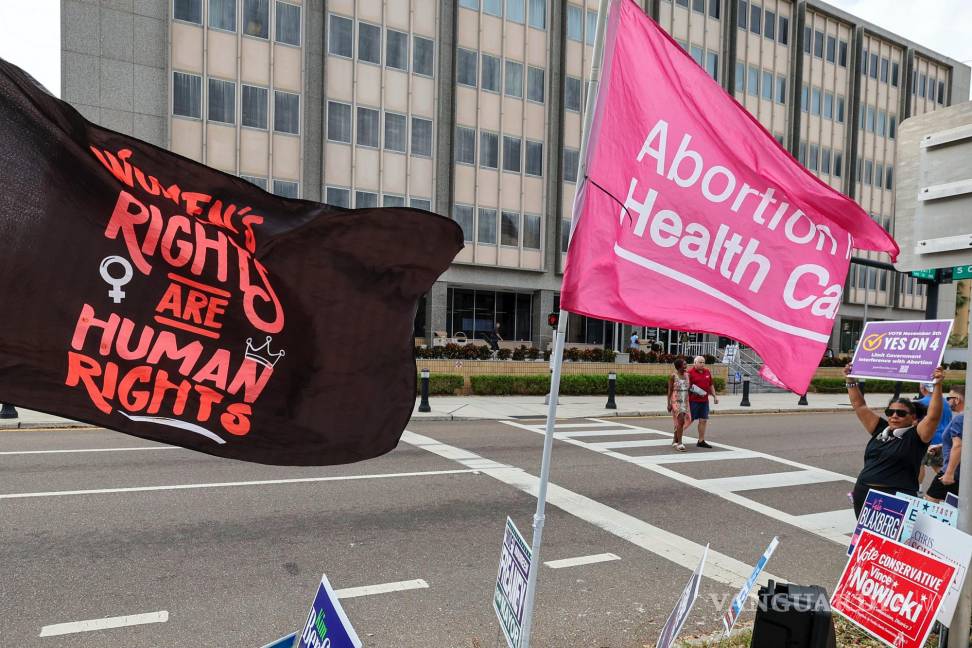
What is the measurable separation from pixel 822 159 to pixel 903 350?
143ft

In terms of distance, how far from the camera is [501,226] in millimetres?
31672

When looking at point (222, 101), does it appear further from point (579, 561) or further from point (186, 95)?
point (579, 561)

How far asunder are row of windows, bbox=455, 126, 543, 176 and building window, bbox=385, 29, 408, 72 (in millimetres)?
3709

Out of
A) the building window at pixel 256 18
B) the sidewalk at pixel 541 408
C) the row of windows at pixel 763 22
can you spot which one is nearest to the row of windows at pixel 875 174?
the row of windows at pixel 763 22

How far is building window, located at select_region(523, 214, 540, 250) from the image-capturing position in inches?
1272

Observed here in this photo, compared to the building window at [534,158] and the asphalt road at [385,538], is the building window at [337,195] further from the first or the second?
the asphalt road at [385,538]

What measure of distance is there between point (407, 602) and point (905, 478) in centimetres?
443

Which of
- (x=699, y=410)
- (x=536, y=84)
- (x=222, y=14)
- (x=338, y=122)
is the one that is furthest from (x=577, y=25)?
(x=699, y=410)

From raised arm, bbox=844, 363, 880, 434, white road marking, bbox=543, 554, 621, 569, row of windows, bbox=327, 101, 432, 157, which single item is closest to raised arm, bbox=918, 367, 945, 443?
raised arm, bbox=844, 363, 880, 434

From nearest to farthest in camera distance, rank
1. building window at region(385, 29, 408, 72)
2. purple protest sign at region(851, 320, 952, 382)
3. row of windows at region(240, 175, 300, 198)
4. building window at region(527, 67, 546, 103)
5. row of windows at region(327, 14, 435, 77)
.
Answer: purple protest sign at region(851, 320, 952, 382) → row of windows at region(240, 175, 300, 198) → row of windows at region(327, 14, 435, 77) → building window at region(385, 29, 408, 72) → building window at region(527, 67, 546, 103)

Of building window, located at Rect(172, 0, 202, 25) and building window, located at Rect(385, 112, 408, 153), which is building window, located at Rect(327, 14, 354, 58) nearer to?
building window, located at Rect(385, 112, 408, 153)

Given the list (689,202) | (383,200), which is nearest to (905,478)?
(689,202)

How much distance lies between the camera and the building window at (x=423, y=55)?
2939 centimetres

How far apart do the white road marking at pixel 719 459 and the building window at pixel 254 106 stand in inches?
716
